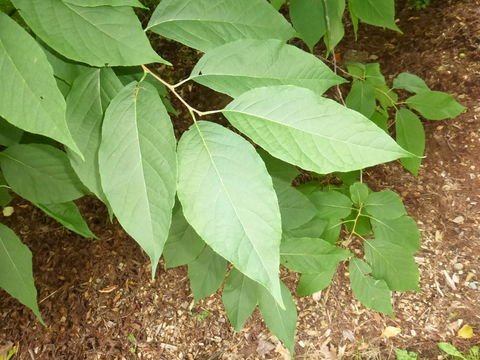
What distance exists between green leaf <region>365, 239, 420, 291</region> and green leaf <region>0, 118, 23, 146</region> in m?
1.20

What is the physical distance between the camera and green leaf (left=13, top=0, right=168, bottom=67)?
0.75 meters

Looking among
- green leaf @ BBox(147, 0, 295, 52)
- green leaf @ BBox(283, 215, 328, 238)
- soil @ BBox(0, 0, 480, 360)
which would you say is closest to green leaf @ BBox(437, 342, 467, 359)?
soil @ BBox(0, 0, 480, 360)

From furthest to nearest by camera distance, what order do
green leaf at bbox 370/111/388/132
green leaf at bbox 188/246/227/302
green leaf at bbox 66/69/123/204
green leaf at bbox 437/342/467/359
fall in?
green leaf at bbox 437/342/467/359, green leaf at bbox 370/111/388/132, green leaf at bbox 188/246/227/302, green leaf at bbox 66/69/123/204

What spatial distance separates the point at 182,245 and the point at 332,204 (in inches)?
22.1

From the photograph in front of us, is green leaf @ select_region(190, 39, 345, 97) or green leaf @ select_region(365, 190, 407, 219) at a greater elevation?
green leaf @ select_region(190, 39, 345, 97)

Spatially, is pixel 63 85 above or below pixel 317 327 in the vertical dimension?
above

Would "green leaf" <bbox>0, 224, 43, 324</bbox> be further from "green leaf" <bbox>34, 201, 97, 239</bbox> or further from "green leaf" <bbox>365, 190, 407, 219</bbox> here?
"green leaf" <bbox>365, 190, 407, 219</bbox>

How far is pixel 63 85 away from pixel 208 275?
30.1 inches

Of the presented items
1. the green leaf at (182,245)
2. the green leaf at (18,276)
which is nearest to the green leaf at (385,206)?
the green leaf at (182,245)

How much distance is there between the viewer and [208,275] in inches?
56.3

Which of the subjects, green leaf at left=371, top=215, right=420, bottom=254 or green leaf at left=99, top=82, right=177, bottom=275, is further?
green leaf at left=371, top=215, right=420, bottom=254

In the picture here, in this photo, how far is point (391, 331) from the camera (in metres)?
2.11

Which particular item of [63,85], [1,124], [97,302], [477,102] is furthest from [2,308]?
[477,102]

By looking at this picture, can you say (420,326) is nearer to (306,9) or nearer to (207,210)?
(306,9)
